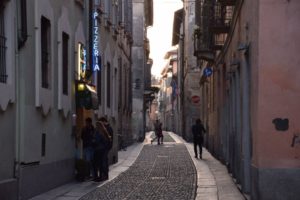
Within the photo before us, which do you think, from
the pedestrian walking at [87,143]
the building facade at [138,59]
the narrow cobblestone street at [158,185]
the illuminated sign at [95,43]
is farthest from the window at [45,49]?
the building facade at [138,59]

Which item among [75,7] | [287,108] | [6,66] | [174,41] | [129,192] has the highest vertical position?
[174,41]

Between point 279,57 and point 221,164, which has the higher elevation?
point 279,57

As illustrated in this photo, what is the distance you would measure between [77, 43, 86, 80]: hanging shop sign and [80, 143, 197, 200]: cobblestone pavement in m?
2.95

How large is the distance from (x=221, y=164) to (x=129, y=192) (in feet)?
29.1

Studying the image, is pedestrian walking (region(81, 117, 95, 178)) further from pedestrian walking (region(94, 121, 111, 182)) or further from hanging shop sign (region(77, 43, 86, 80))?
hanging shop sign (region(77, 43, 86, 80))

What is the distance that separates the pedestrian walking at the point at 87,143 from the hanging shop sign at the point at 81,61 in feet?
4.39

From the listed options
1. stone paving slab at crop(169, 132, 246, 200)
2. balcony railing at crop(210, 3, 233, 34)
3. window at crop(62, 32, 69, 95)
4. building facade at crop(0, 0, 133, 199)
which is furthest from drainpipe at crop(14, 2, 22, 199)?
balcony railing at crop(210, 3, 233, 34)

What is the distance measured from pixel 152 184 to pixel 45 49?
4.53 meters

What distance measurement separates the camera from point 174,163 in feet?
82.3

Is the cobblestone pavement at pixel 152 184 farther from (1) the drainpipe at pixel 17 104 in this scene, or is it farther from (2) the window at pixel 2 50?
(2) the window at pixel 2 50

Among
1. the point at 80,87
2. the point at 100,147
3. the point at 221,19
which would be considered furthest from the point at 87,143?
the point at 221,19

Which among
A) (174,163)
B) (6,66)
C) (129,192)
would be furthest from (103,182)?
(174,163)

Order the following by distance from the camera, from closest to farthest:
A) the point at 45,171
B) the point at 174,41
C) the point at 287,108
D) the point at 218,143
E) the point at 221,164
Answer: the point at 287,108, the point at 45,171, the point at 221,164, the point at 218,143, the point at 174,41

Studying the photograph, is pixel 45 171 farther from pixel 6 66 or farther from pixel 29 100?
pixel 6 66
